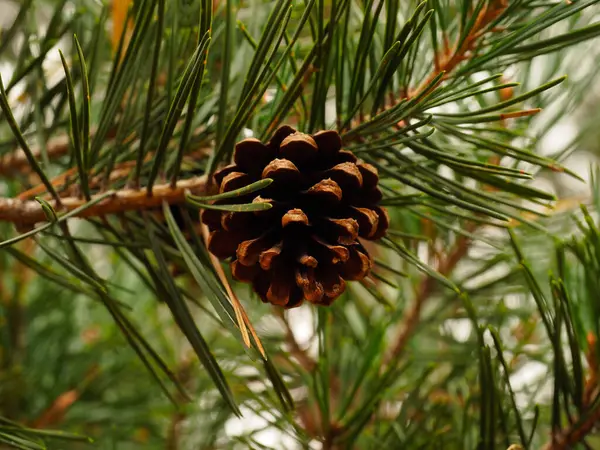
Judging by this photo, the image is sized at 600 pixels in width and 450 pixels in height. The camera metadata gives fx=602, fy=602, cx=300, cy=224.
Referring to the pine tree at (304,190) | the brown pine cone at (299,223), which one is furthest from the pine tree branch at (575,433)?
the brown pine cone at (299,223)

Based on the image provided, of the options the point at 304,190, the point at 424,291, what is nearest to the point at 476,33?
the point at 304,190

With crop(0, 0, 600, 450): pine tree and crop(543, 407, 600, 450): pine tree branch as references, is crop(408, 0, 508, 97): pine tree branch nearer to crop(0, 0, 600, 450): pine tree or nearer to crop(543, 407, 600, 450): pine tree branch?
crop(0, 0, 600, 450): pine tree

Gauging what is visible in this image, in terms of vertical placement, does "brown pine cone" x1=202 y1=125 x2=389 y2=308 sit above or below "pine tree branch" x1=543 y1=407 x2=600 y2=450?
above

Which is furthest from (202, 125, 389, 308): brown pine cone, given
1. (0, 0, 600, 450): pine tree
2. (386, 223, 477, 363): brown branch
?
(386, 223, 477, 363): brown branch

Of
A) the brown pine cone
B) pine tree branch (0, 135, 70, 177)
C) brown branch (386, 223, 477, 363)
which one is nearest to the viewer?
the brown pine cone

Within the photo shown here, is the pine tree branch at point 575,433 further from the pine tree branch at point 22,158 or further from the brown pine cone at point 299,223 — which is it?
the pine tree branch at point 22,158

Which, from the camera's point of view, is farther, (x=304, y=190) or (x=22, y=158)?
(x=22, y=158)

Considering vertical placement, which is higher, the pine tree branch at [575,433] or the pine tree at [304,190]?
the pine tree at [304,190]

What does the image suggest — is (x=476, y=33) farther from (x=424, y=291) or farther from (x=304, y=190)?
(x=424, y=291)
